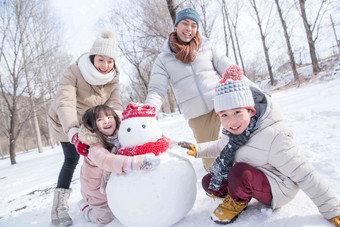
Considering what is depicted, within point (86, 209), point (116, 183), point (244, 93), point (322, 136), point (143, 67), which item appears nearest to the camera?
point (244, 93)

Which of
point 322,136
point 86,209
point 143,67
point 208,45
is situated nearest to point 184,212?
point 86,209

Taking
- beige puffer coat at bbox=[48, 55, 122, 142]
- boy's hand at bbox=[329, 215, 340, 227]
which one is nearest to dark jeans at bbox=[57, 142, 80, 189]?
beige puffer coat at bbox=[48, 55, 122, 142]

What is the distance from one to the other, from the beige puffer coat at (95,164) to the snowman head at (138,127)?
0.15 meters

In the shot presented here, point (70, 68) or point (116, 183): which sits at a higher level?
point (70, 68)

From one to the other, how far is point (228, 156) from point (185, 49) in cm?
116

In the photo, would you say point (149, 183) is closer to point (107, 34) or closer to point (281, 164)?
point (281, 164)

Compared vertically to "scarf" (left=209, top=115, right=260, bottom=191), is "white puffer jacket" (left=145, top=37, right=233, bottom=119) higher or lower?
higher

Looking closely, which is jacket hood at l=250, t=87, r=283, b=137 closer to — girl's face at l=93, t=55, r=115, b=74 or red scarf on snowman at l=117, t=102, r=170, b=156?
red scarf on snowman at l=117, t=102, r=170, b=156

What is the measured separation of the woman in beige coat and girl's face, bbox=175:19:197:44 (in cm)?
66

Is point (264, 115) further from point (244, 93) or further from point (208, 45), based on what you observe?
point (208, 45)

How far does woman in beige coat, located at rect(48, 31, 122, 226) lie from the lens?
197 centimetres

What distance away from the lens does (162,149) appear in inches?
62.2

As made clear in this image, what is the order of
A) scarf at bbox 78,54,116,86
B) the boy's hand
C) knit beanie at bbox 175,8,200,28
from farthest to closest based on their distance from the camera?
1. knit beanie at bbox 175,8,200,28
2. scarf at bbox 78,54,116,86
3. the boy's hand

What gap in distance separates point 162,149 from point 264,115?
744 mm
